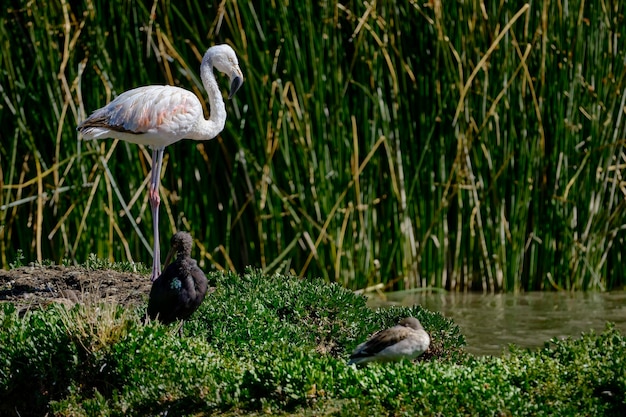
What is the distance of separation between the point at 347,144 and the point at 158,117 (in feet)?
6.97

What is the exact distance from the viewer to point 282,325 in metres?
5.97

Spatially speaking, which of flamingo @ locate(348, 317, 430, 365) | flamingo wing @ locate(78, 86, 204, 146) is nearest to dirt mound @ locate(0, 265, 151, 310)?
flamingo wing @ locate(78, 86, 204, 146)

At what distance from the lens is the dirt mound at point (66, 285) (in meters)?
6.39

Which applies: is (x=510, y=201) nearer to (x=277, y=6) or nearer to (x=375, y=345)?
(x=277, y=6)

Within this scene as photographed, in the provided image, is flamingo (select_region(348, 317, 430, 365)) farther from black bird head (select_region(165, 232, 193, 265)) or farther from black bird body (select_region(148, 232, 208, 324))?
black bird head (select_region(165, 232, 193, 265))

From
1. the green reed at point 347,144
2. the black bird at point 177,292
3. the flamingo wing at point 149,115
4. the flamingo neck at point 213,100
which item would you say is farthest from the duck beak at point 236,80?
the black bird at point 177,292

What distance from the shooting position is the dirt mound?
639 centimetres

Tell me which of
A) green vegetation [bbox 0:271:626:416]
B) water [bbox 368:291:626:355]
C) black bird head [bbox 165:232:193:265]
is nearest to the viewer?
green vegetation [bbox 0:271:626:416]

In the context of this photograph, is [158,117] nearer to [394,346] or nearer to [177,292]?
[177,292]

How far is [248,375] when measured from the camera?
480 cm

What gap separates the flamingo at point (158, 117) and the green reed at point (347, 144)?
40.3 inches

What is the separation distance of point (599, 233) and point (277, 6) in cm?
320

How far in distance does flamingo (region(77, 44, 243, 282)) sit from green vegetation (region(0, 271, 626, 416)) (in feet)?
4.52

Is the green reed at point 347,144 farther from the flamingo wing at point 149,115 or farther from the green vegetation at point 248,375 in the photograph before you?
the green vegetation at point 248,375
